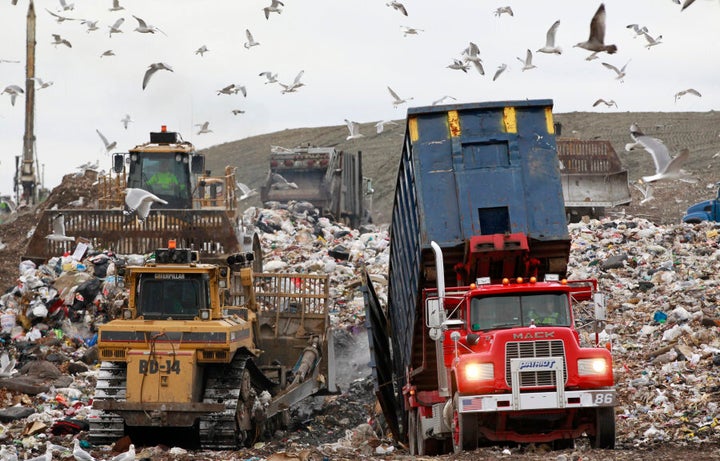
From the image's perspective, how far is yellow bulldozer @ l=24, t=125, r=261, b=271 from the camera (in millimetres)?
15977

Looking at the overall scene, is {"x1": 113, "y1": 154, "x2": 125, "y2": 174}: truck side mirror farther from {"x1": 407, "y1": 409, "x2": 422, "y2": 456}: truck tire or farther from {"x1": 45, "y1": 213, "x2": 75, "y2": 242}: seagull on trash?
{"x1": 407, "y1": 409, "x2": 422, "y2": 456}: truck tire

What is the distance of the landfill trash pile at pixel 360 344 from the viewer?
30.0ft

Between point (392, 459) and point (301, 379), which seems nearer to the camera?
point (392, 459)

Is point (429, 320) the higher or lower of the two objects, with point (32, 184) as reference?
lower

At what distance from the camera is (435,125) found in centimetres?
906

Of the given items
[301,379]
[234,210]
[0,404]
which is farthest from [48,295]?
[301,379]

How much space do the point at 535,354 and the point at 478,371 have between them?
409 mm

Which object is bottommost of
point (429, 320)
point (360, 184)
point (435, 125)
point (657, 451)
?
point (657, 451)

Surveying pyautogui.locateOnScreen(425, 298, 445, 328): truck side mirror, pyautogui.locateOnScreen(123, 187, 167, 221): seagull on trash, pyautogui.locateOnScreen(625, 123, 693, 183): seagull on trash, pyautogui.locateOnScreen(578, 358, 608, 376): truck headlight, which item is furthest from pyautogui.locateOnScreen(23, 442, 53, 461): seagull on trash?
pyautogui.locateOnScreen(625, 123, 693, 183): seagull on trash

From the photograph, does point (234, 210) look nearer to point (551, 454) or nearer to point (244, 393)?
point (244, 393)

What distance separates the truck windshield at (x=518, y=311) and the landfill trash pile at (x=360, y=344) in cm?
27

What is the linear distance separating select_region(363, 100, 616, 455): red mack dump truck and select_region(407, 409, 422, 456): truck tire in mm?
43

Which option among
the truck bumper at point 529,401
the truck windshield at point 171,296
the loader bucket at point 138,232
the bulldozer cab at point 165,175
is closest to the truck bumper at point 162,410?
the truck windshield at point 171,296

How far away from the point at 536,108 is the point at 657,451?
2.96 metres
